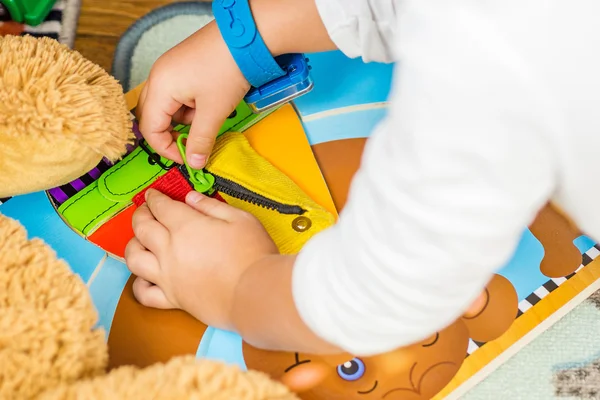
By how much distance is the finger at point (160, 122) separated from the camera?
19.8 inches

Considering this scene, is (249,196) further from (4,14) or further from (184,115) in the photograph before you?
(4,14)

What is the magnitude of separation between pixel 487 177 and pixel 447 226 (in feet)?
0.10

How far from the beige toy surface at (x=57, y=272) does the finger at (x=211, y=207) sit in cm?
7

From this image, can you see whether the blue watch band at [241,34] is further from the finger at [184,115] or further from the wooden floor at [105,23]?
the wooden floor at [105,23]

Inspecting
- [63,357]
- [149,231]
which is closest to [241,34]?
[149,231]

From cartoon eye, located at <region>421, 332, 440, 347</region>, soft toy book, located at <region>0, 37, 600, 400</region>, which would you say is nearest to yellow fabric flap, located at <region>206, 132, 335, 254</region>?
soft toy book, located at <region>0, 37, 600, 400</region>

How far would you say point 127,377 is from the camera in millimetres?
362

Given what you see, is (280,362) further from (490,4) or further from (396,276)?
(490,4)

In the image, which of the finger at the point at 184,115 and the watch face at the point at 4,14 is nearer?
the finger at the point at 184,115

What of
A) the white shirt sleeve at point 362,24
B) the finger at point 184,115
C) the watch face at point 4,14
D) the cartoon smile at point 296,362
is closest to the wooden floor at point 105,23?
the watch face at point 4,14

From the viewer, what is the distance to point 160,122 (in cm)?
Result: 51

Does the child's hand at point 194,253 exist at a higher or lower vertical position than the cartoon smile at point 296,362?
higher

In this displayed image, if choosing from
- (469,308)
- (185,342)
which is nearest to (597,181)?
(469,308)

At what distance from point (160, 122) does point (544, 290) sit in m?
0.35
